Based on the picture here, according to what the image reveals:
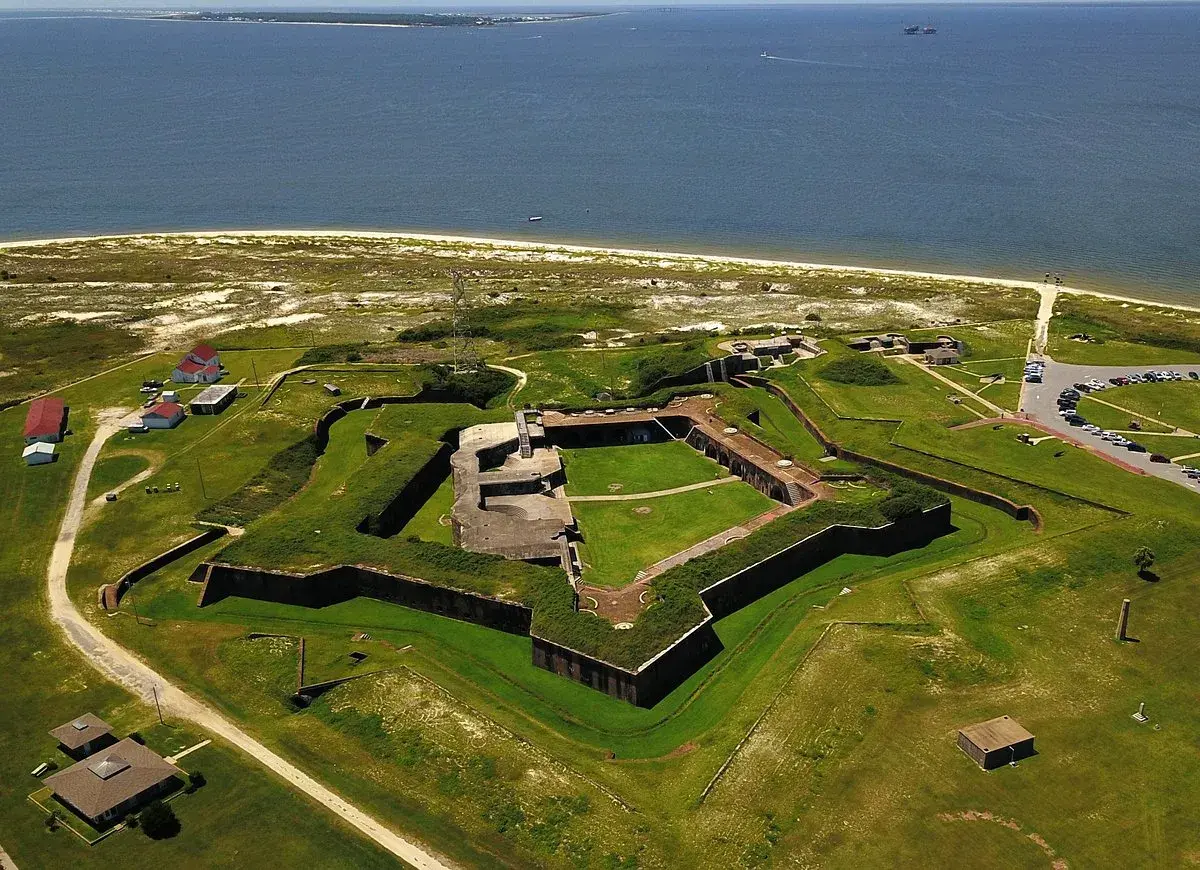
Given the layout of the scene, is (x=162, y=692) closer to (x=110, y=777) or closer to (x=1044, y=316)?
(x=110, y=777)

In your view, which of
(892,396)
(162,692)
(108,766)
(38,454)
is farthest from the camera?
(892,396)

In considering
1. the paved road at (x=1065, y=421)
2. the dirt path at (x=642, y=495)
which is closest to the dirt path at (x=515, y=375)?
the dirt path at (x=642, y=495)

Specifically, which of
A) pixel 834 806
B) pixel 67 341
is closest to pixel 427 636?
pixel 834 806

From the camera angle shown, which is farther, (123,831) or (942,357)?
(942,357)

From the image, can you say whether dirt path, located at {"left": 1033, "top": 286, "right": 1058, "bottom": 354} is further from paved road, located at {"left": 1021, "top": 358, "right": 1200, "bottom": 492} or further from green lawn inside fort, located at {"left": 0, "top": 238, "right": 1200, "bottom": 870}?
paved road, located at {"left": 1021, "top": 358, "right": 1200, "bottom": 492}

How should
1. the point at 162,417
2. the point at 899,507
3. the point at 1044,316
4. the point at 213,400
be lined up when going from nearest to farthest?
the point at 899,507 < the point at 162,417 < the point at 213,400 < the point at 1044,316

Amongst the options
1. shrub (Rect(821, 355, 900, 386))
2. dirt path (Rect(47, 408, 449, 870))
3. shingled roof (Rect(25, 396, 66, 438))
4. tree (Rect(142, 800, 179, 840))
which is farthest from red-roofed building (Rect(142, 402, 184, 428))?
shrub (Rect(821, 355, 900, 386))

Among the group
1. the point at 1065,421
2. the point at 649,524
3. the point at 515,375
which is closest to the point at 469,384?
the point at 515,375
